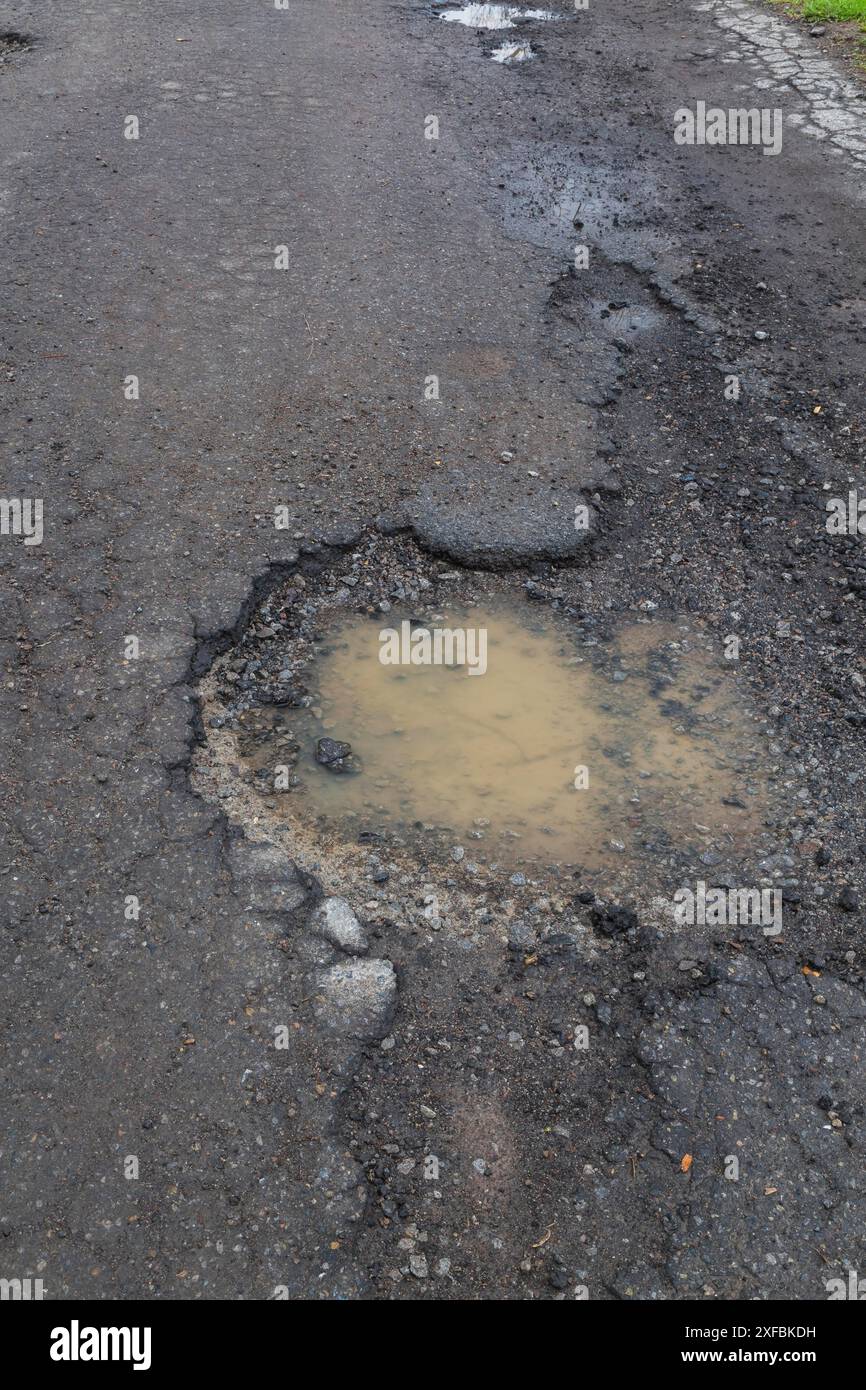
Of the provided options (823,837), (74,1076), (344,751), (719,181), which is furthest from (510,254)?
(74,1076)

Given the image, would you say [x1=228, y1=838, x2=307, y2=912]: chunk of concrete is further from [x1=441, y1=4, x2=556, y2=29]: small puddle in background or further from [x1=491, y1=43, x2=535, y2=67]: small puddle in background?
[x1=441, y1=4, x2=556, y2=29]: small puddle in background

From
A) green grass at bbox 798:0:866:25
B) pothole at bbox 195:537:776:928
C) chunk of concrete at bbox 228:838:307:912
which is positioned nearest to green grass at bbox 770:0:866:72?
green grass at bbox 798:0:866:25

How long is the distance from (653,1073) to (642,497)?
9.21 feet

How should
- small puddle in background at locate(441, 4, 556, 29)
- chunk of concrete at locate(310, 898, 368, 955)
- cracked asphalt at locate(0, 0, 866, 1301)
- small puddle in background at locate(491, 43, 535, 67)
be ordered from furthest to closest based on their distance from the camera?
small puddle in background at locate(441, 4, 556, 29) → small puddle in background at locate(491, 43, 535, 67) → chunk of concrete at locate(310, 898, 368, 955) → cracked asphalt at locate(0, 0, 866, 1301)

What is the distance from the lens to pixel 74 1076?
8.95 ft

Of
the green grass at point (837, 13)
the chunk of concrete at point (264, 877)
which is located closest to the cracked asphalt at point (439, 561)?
the chunk of concrete at point (264, 877)

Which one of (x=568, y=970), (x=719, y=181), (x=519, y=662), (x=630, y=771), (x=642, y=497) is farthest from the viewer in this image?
(x=719, y=181)

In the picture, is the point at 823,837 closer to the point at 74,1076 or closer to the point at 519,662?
the point at 519,662

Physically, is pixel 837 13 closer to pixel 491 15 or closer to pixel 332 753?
pixel 491 15

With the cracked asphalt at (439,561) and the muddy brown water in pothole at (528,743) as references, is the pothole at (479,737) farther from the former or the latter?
the cracked asphalt at (439,561)

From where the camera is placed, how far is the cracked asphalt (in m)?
2.57

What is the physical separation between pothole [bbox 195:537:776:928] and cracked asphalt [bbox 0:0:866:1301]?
0.37 ft

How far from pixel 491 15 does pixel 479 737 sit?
30.4ft

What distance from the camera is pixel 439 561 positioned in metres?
4.41
